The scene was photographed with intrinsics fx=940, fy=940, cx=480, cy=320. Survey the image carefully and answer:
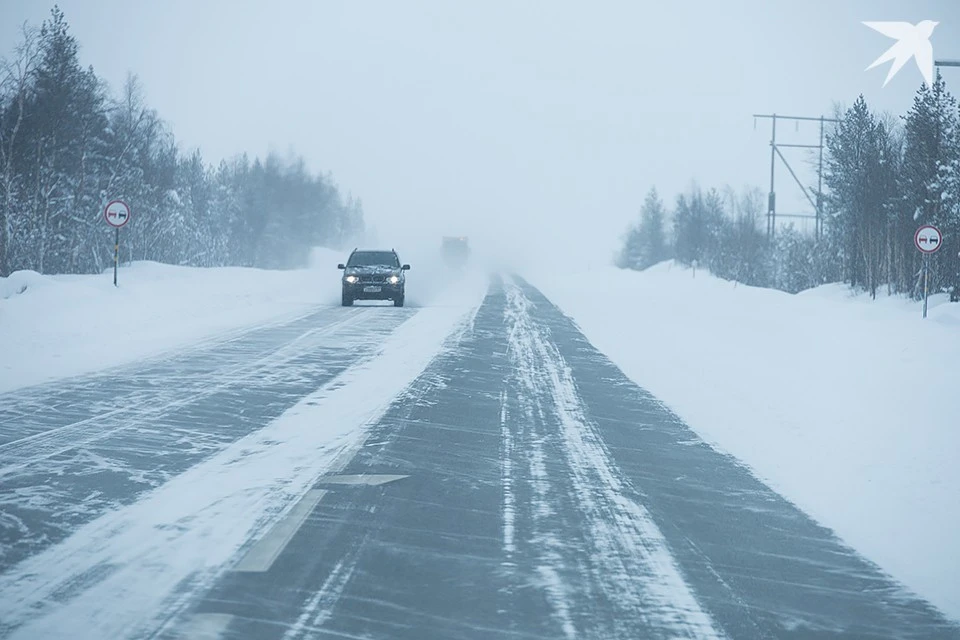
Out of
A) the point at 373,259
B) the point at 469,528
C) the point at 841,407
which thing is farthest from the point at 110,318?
the point at 469,528

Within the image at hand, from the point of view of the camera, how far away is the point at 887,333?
67.0 ft

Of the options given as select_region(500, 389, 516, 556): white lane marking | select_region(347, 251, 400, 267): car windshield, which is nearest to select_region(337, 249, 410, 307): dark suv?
select_region(347, 251, 400, 267): car windshield

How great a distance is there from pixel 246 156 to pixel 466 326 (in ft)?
342

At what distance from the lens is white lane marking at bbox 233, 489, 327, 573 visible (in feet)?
17.0

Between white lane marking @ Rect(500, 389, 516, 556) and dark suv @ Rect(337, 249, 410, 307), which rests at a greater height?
dark suv @ Rect(337, 249, 410, 307)

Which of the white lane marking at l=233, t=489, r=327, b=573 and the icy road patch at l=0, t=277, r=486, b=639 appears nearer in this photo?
the icy road patch at l=0, t=277, r=486, b=639

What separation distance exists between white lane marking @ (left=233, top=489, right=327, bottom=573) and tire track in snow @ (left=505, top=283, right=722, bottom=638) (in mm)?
1504

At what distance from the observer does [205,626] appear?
4277mm

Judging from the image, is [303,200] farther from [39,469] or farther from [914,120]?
[39,469]

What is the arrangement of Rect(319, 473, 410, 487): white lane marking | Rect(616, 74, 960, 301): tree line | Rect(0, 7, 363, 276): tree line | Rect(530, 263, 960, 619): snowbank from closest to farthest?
Rect(530, 263, 960, 619): snowbank → Rect(319, 473, 410, 487): white lane marking → Rect(616, 74, 960, 301): tree line → Rect(0, 7, 363, 276): tree line

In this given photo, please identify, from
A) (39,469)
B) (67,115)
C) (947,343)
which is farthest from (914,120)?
(67,115)

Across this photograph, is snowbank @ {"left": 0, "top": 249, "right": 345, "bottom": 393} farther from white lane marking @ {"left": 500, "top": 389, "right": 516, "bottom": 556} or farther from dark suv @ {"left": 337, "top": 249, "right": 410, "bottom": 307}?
white lane marking @ {"left": 500, "top": 389, "right": 516, "bottom": 556}

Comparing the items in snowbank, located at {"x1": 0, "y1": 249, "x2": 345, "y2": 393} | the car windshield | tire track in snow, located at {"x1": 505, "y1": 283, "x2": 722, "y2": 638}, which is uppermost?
the car windshield

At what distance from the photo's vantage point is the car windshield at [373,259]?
31.0m
